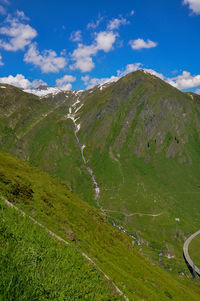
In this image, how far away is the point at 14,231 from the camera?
10234 mm

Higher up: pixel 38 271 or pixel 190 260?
pixel 38 271

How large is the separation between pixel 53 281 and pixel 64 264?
280cm

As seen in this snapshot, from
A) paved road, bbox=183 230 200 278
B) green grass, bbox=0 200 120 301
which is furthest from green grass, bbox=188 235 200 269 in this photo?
green grass, bbox=0 200 120 301

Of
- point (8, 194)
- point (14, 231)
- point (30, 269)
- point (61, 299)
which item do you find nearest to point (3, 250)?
point (30, 269)

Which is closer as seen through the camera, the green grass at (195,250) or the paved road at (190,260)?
the paved road at (190,260)

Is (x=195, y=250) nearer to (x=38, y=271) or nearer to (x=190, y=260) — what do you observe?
(x=190, y=260)

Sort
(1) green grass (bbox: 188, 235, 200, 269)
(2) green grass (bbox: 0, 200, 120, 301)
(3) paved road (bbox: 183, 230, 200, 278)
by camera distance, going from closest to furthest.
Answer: (2) green grass (bbox: 0, 200, 120, 301), (3) paved road (bbox: 183, 230, 200, 278), (1) green grass (bbox: 188, 235, 200, 269)

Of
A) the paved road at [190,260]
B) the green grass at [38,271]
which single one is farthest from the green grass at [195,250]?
the green grass at [38,271]

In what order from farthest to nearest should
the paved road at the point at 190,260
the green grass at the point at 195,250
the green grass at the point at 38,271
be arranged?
the green grass at the point at 195,250 → the paved road at the point at 190,260 → the green grass at the point at 38,271

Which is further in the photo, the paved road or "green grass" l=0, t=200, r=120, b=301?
the paved road

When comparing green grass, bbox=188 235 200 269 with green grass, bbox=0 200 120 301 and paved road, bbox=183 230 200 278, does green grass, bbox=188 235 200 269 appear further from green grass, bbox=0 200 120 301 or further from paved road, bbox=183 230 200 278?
green grass, bbox=0 200 120 301

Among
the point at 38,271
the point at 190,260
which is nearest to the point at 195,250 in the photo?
the point at 190,260

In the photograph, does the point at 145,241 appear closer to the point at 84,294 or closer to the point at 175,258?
the point at 175,258

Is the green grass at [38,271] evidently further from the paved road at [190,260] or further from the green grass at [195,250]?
the green grass at [195,250]
